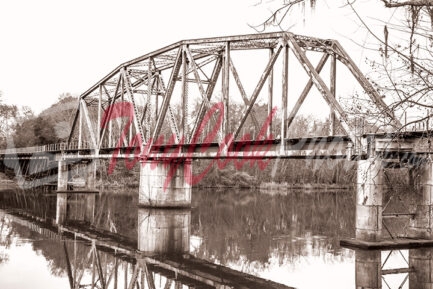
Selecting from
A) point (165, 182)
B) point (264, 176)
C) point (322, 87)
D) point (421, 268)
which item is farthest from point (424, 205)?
point (264, 176)

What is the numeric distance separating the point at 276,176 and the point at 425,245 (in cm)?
5625

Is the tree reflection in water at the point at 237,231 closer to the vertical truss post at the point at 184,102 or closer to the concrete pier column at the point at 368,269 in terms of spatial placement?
the concrete pier column at the point at 368,269

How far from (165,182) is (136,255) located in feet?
58.6

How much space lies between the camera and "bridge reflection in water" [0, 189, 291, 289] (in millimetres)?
15494

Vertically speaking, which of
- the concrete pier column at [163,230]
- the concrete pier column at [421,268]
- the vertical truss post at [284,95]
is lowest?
the concrete pier column at [163,230]

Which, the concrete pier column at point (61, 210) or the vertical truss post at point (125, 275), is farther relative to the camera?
the concrete pier column at point (61, 210)

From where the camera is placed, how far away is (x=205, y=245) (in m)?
Answer: 22.8

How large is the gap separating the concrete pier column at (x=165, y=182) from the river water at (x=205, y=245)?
4.90 feet

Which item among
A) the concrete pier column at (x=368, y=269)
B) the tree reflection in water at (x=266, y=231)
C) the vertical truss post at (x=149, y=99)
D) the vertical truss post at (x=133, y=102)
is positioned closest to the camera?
the concrete pier column at (x=368, y=269)

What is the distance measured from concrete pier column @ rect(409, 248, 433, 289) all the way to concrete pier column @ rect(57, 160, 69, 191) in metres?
42.7

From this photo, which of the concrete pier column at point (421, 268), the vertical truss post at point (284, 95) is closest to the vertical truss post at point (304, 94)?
the vertical truss post at point (284, 95)

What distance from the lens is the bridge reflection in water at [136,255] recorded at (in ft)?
50.8

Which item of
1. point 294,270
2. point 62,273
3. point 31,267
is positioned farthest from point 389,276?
point 31,267

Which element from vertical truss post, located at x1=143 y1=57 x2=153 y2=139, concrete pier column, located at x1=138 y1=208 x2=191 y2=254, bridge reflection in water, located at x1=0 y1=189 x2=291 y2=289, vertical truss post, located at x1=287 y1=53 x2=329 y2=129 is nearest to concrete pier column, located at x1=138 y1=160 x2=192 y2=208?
concrete pier column, located at x1=138 y1=208 x2=191 y2=254
